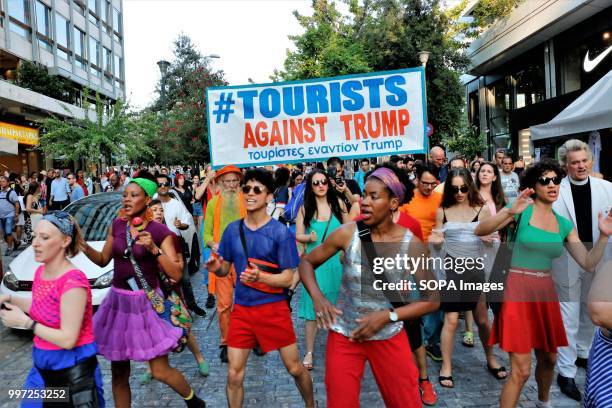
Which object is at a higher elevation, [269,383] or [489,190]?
[489,190]

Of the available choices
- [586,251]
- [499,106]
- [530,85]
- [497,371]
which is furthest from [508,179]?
[499,106]

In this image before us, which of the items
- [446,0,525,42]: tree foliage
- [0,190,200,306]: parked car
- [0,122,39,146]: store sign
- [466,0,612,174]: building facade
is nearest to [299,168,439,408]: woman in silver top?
[0,190,200,306]: parked car

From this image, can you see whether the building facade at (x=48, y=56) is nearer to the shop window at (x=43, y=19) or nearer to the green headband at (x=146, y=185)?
the shop window at (x=43, y=19)

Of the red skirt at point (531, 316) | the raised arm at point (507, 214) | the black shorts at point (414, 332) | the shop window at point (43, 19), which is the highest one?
the shop window at point (43, 19)

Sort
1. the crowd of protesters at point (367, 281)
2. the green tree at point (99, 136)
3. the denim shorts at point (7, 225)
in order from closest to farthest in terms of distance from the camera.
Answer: the crowd of protesters at point (367, 281) → the denim shorts at point (7, 225) → the green tree at point (99, 136)

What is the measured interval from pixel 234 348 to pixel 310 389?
61 centimetres

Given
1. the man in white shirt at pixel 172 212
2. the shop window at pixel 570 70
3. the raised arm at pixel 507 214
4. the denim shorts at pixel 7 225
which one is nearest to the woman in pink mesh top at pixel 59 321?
the raised arm at pixel 507 214

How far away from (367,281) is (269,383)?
7.20ft

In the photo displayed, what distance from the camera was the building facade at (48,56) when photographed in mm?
23578

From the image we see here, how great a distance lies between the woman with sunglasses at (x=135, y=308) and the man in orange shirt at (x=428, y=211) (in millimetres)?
2503

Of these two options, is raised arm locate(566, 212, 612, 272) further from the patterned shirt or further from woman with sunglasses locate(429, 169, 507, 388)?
the patterned shirt

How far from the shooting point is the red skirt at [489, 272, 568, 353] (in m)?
3.38

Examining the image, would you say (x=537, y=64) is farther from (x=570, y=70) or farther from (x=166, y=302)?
(x=166, y=302)

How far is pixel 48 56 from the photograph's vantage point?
30.3 meters
